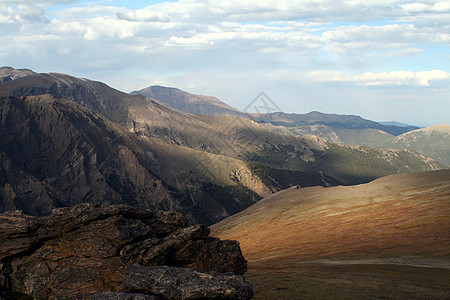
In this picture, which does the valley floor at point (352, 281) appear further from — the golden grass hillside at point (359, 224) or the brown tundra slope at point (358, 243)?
the golden grass hillside at point (359, 224)

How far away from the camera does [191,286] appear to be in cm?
2834

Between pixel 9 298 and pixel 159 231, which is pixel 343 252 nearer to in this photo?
pixel 159 231

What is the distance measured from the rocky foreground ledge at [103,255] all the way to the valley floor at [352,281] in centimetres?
450

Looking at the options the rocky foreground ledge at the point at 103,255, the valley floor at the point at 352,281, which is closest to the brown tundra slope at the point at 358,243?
the valley floor at the point at 352,281

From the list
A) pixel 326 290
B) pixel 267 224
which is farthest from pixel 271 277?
pixel 267 224

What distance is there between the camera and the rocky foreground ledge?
1188 inches

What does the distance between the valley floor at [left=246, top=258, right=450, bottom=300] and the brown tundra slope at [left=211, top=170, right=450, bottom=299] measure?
9cm

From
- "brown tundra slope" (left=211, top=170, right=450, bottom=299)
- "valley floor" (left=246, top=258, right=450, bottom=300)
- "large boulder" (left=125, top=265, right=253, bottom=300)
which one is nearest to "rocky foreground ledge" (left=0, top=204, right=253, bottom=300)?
"large boulder" (left=125, top=265, right=253, bottom=300)

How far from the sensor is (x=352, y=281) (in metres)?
37.5

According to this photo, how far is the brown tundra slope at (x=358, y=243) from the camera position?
117 ft

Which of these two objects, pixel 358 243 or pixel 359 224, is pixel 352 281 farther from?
pixel 359 224

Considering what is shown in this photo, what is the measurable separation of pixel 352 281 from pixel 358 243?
A: 2719 centimetres

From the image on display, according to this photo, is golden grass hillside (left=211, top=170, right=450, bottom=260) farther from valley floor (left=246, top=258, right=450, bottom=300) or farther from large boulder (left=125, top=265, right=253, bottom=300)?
large boulder (left=125, top=265, right=253, bottom=300)

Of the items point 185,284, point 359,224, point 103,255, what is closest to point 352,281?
point 185,284
